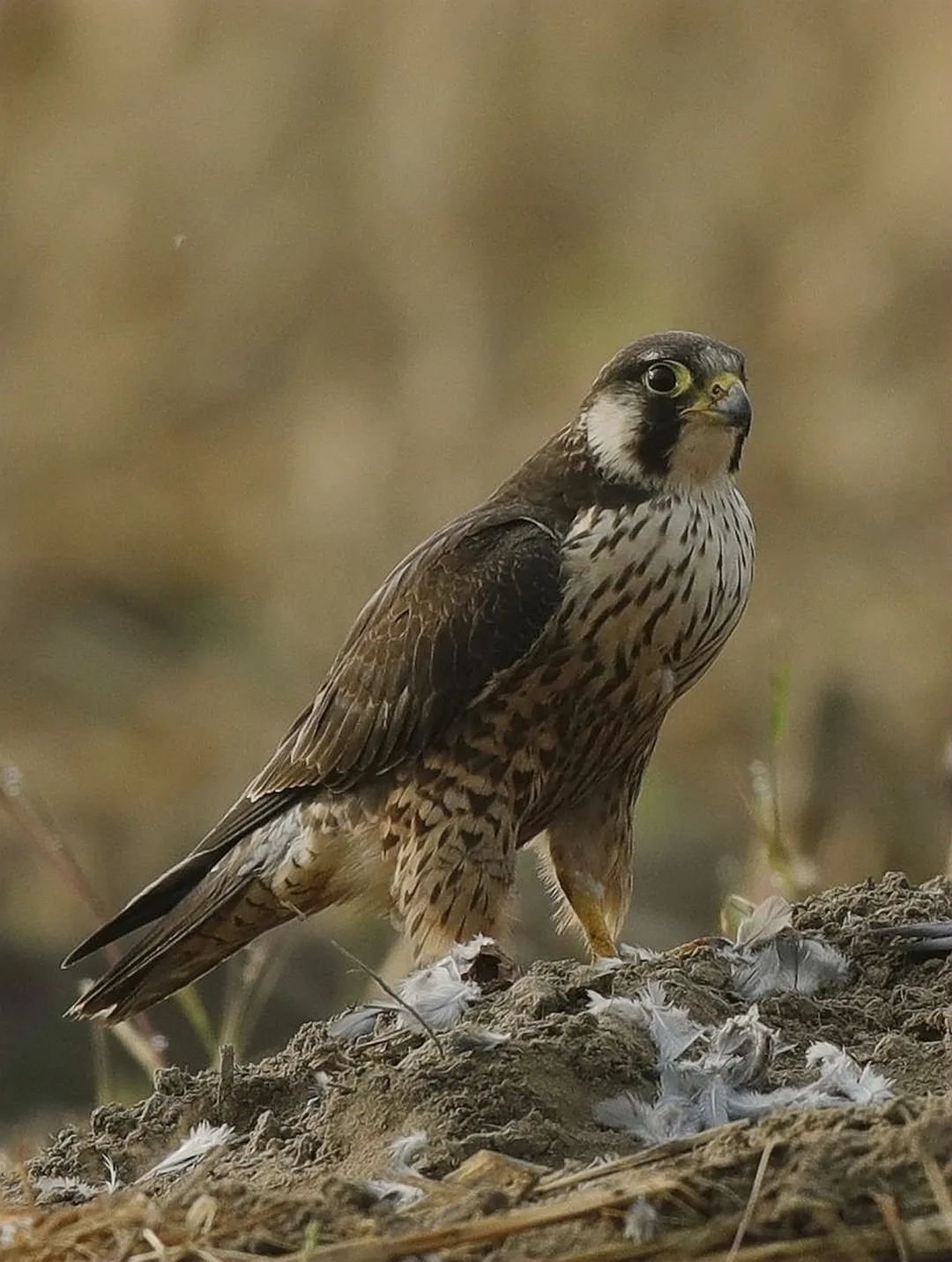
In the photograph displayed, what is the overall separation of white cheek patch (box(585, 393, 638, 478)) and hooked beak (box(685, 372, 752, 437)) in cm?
12

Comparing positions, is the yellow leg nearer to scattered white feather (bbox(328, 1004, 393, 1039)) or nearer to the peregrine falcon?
the peregrine falcon

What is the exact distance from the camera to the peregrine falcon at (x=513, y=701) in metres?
3.94

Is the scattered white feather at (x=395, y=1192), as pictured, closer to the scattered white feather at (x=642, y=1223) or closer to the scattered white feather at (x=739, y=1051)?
the scattered white feather at (x=642, y=1223)

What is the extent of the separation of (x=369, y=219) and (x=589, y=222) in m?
1.02

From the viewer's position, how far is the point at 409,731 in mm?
4113

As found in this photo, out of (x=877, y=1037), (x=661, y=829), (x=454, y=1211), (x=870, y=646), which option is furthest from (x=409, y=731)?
(x=870, y=646)

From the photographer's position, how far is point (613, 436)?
411 cm

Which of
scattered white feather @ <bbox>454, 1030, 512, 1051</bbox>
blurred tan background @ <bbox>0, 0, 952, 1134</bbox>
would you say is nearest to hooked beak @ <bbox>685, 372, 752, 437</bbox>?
scattered white feather @ <bbox>454, 1030, 512, 1051</bbox>

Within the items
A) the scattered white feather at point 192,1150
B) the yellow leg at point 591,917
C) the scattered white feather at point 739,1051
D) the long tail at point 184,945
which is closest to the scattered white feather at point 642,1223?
the scattered white feather at point 739,1051

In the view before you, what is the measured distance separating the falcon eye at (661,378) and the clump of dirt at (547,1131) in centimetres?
91

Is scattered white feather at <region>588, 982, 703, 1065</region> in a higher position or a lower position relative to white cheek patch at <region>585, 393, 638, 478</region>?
lower

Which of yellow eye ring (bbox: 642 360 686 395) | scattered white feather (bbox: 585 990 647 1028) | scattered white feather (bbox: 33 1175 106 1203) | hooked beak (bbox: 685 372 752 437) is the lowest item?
scattered white feather (bbox: 585 990 647 1028)

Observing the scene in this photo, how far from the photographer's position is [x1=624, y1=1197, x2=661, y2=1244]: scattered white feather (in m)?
2.33

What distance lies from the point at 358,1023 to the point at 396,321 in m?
7.14
